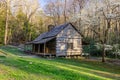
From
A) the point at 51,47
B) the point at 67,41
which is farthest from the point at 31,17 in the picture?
the point at 67,41

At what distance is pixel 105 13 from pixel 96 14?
75.0 inches

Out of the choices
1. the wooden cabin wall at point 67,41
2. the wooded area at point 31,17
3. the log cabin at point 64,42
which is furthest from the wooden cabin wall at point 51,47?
the wooded area at point 31,17

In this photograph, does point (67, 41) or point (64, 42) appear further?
point (67, 41)

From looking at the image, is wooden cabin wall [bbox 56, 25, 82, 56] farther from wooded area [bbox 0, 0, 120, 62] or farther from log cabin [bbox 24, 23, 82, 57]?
wooded area [bbox 0, 0, 120, 62]

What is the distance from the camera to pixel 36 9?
66750mm

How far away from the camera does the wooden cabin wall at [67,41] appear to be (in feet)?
112

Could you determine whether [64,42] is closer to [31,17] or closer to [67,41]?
[67,41]

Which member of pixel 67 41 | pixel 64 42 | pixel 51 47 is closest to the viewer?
pixel 64 42

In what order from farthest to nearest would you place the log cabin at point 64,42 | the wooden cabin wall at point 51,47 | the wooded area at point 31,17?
the wooded area at point 31,17 → the wooden cabin wall at point 51,47 → the log cabin at point 64,42

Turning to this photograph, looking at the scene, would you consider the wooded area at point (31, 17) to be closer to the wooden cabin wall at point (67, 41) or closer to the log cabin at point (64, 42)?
the wooden cabin wall at point (67, 41)

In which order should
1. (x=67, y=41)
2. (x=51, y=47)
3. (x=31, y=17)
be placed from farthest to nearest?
(x=31, y=17), (x=51, y=47), (x=67, y=41)

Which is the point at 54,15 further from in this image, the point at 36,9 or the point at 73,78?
the point at 73,78

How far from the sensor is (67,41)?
34.6 m

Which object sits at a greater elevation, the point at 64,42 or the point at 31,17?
the point at 31,17
